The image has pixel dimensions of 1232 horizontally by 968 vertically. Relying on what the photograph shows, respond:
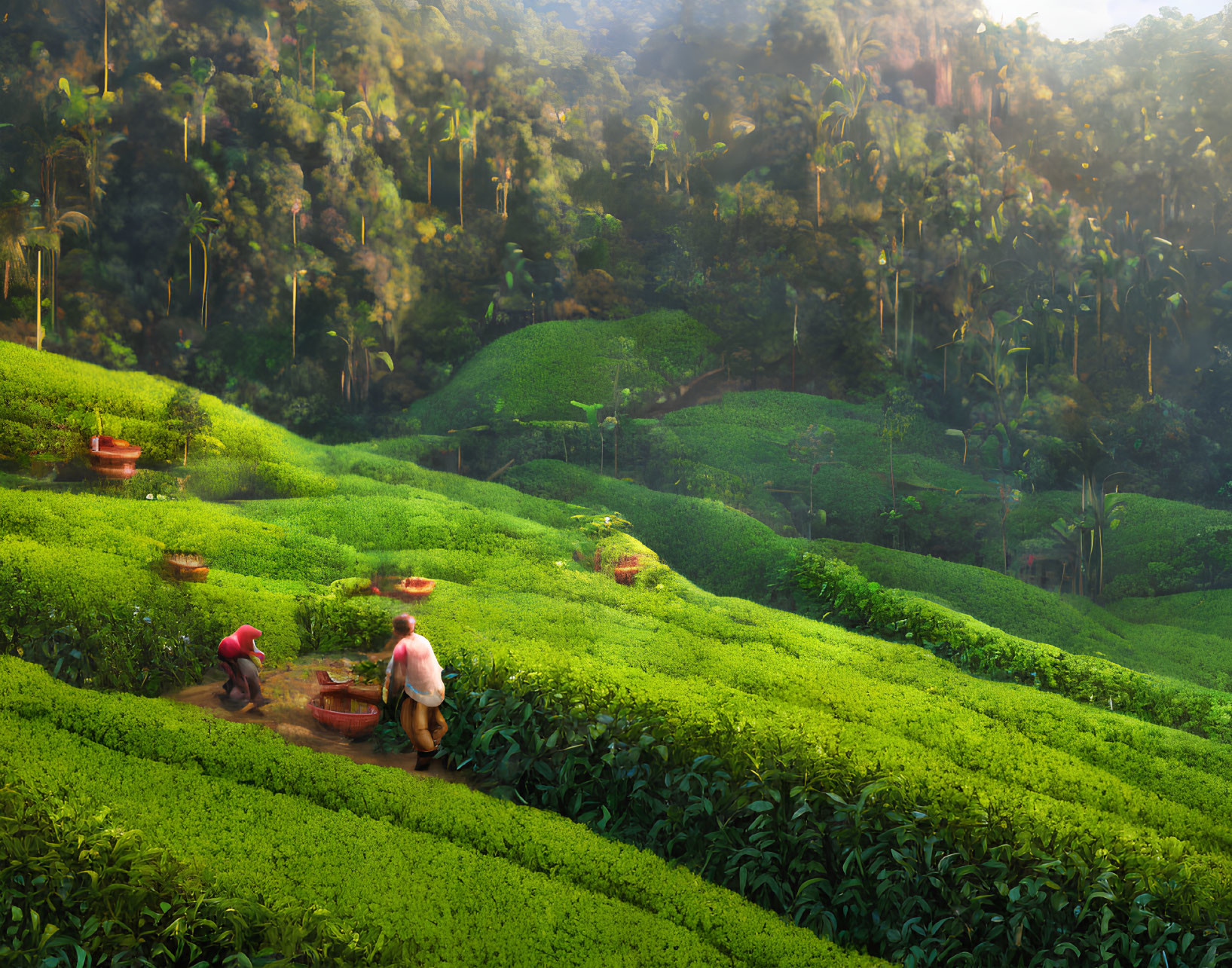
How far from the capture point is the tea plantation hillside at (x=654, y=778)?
166 inches

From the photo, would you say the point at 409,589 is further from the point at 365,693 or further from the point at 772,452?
the point at 772,452

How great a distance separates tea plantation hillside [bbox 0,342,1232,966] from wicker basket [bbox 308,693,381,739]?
23.5 inches

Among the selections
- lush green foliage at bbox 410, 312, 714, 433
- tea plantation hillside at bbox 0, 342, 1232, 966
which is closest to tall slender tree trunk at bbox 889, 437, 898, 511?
lush green foliage at bbox 410, 312, 714, 433

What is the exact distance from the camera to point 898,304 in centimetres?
1823

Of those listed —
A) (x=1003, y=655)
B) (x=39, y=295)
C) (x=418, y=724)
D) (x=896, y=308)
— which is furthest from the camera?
(x=896, y=308)

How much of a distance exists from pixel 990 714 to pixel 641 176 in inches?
717

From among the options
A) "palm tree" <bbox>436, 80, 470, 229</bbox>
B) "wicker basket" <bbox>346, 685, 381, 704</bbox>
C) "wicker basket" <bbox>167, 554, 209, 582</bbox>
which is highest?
"palm tree" <bbox>436, 80, 470, 229</bbox>

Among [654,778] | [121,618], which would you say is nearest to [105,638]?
[121,618]

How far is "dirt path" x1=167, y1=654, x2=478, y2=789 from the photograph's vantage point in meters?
5.71

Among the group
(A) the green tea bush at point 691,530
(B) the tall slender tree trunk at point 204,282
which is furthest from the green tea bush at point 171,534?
(B) the tall slender tree trunk at point 204,282

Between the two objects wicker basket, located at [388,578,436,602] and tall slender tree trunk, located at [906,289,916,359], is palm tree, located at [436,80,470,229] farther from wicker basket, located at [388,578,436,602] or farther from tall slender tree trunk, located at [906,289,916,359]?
wicker basket, located at [388,578,436,602]

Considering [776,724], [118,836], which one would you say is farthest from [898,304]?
[118,836]

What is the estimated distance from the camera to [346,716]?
5.86 metres

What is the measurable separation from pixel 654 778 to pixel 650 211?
18.2 meters
